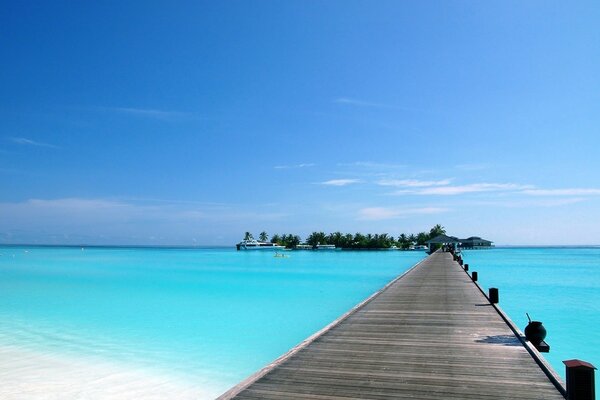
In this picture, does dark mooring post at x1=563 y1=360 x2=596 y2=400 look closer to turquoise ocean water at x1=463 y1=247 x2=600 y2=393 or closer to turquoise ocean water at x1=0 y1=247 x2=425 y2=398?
turquoise ocean water at x1=463 y1=247 x2=600 y2=393

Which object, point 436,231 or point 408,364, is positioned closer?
point 408,364

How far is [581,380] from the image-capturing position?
4309mm

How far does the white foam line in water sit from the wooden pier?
3.82 m

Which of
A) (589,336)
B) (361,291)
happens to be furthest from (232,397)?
(361,291)

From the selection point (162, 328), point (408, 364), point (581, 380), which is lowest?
point (162, 328)

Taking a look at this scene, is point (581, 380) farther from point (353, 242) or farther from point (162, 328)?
point (353, 242)

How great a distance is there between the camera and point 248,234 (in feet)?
474

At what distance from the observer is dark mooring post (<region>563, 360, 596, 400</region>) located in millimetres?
4285

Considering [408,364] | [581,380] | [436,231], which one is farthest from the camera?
[436,231]

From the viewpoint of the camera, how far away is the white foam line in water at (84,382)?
8.74 m

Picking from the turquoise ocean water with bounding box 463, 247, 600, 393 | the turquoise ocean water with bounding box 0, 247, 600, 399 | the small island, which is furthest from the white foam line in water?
the small island

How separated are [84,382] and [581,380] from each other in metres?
9.71

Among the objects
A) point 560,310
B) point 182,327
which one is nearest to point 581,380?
point 182,327

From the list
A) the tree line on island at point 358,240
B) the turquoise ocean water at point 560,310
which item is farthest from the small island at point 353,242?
the turquoise ocean water at point 560,310
